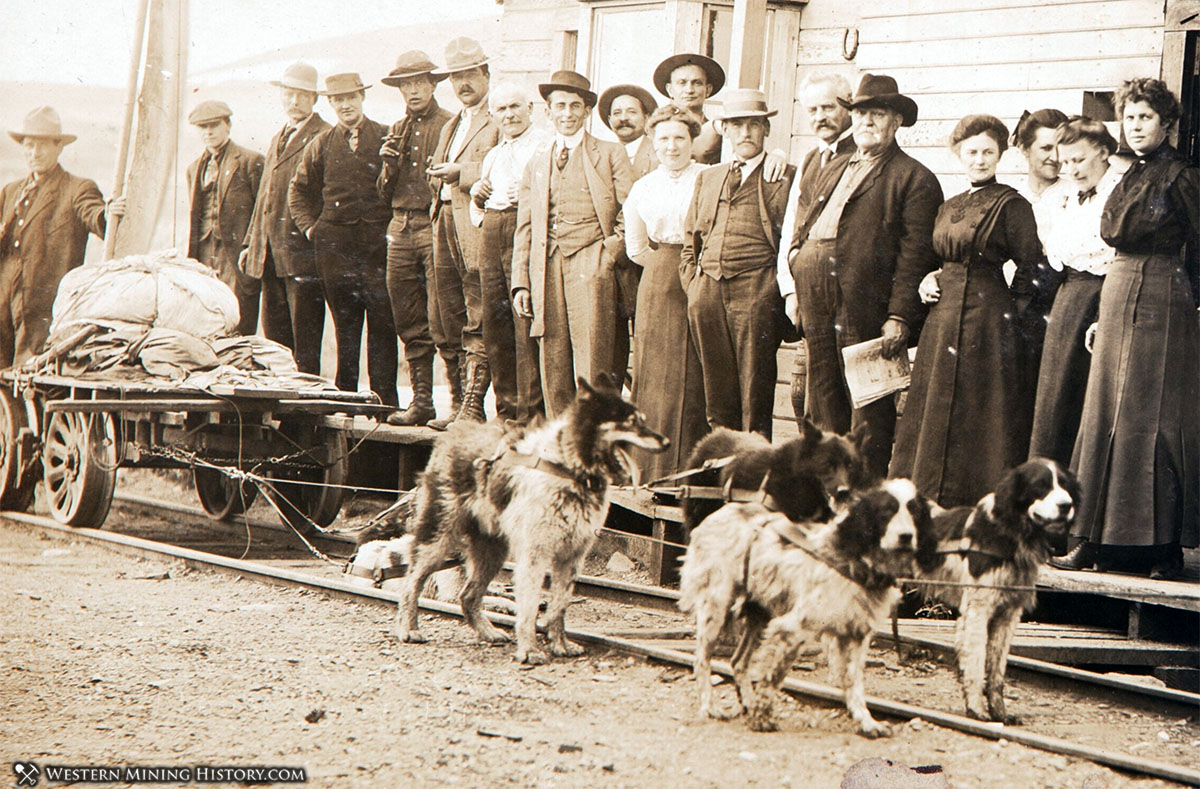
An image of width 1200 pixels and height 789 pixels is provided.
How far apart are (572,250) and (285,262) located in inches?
124

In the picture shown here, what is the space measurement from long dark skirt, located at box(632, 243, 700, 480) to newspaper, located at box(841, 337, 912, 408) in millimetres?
1197

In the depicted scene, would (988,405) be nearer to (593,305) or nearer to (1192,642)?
(1192,642)

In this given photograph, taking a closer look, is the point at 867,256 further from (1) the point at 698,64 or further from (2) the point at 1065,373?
(1) the point at 698,64

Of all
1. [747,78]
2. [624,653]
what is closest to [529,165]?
[747,78]

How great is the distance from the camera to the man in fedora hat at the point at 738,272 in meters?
7.22

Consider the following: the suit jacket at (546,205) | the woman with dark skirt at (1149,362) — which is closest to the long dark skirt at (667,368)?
the suit jacket at (546,205)

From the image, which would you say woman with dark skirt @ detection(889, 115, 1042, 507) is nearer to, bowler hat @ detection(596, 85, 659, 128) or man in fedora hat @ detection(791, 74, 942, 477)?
man in fedora hat @ detection(791, 74, 942, 477)

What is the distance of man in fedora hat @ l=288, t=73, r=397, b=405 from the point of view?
9594 mm

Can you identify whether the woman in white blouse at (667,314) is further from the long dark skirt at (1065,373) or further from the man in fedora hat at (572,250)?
the long dark skirt at (1065,373)

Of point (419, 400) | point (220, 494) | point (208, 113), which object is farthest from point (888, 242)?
point (220, 494)

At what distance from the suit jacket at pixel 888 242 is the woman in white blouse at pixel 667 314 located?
3.94 ft

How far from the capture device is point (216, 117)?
8781mm

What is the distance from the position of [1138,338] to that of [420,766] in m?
3.57

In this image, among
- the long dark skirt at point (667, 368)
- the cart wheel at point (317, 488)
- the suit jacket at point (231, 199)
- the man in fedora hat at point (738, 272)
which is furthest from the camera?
the suit jacket at point (231, 199)
